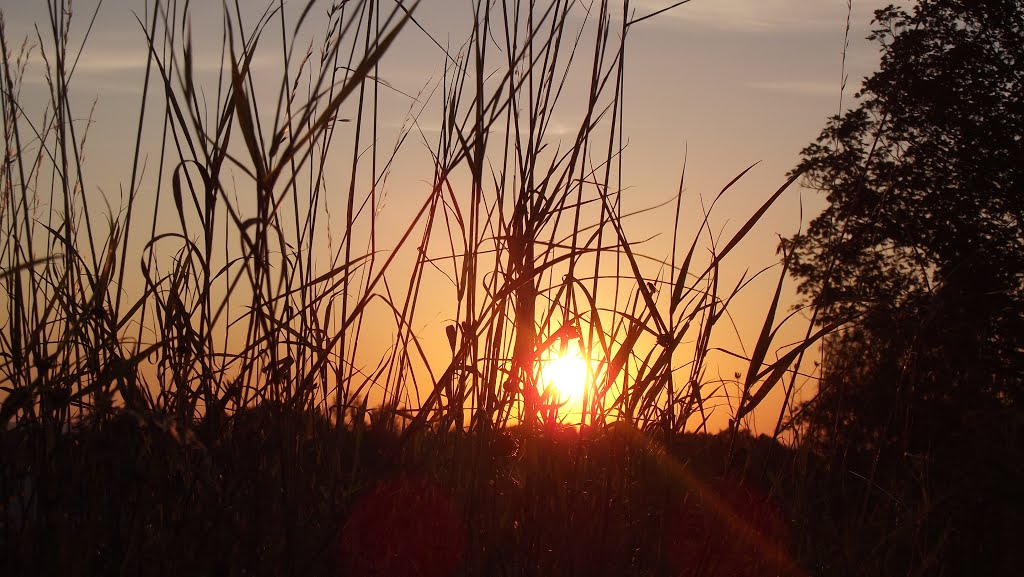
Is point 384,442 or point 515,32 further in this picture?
point 384,442

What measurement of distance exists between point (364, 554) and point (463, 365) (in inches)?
11.5

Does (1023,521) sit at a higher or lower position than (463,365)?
lower

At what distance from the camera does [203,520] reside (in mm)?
867

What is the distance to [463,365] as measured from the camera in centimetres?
107

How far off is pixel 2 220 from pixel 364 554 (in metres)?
0.80

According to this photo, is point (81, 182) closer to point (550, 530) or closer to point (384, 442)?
point (384, 442)

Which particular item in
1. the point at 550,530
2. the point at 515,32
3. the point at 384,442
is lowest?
the point at 550,530

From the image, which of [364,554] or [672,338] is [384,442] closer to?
[364,554]

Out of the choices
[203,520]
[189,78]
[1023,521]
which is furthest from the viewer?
[1023,521]

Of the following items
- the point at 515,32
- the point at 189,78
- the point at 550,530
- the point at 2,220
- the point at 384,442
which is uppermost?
the point at 515,32

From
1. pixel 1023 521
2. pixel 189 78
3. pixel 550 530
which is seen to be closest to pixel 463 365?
pixel 550 530

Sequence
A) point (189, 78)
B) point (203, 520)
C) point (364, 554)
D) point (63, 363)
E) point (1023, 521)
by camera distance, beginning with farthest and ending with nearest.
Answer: point (1023, 521), point (364, 554), point (63, 363), point (203, 520), point (189, 78)

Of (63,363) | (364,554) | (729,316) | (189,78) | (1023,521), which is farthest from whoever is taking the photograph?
(1023,521)

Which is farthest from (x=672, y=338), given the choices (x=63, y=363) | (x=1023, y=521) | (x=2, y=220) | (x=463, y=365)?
(x=1023, y=521)
